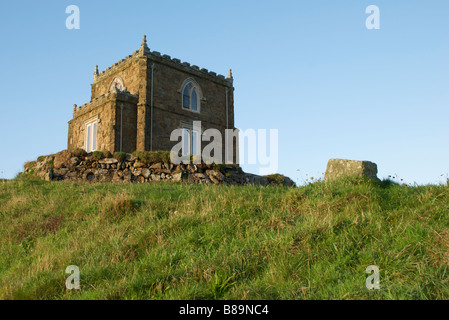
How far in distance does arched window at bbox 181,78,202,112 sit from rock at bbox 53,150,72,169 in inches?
384

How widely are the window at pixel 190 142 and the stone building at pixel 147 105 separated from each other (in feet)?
0.23

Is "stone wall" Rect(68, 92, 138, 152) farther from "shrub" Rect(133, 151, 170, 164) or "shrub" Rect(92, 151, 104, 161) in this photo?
"shrub" Rect(133, 151, 170, 164)

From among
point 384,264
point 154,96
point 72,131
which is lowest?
point 384,264

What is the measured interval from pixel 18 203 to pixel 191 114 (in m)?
16.4

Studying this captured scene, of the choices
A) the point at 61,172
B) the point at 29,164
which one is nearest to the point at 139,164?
the point at 61,172

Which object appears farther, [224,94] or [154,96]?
[224,94]

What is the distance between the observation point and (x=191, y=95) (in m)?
27.8

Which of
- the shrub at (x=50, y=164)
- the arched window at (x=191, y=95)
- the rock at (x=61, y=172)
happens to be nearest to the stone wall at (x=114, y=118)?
the arched window at (x=191, y=95)

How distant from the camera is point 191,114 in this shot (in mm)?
27422

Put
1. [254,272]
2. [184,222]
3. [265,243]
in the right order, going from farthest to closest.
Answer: [184,222] < [265,243] < [254,272]

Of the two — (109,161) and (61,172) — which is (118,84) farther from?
(61,172)
